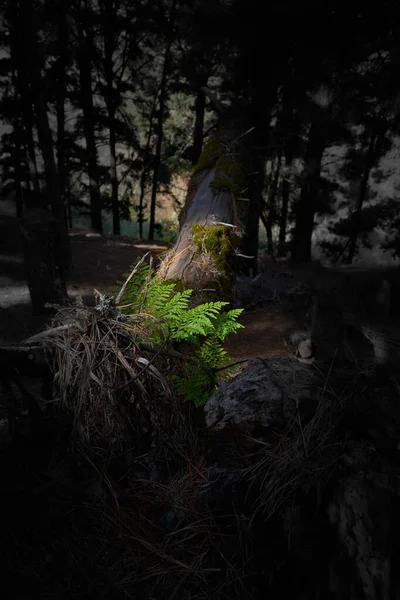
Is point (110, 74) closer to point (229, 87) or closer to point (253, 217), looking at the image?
point (229, 87)

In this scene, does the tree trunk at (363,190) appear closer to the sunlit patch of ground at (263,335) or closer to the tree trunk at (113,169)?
the sunlit patch of ground at (263,335)

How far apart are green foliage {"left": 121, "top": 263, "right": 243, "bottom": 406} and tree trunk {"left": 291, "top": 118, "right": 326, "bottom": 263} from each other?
1012 centimetres

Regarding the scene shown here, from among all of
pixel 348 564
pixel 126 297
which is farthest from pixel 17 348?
pixel 348 564

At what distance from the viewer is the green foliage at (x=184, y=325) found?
2.26 meters

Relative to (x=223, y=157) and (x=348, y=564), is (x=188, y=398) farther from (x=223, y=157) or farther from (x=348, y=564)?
(x=223, y=157)

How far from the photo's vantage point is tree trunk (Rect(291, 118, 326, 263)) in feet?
38.3

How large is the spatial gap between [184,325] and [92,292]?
7.44 meters

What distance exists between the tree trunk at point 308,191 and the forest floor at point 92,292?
5110mm

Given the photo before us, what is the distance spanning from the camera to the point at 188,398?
2.20m

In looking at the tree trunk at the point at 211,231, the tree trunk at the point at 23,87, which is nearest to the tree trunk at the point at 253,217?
the tree trunk at the point at 211,231

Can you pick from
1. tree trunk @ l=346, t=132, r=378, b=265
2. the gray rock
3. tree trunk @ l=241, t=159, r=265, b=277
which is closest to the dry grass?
the gray rock

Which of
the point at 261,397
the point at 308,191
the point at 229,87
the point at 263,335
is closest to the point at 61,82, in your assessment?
the point at 229,87

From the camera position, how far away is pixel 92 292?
928 cm

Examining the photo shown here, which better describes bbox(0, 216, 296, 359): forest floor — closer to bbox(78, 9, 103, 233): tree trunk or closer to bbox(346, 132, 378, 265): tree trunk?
bbox(78, 9, 103, 233): tree trunk
